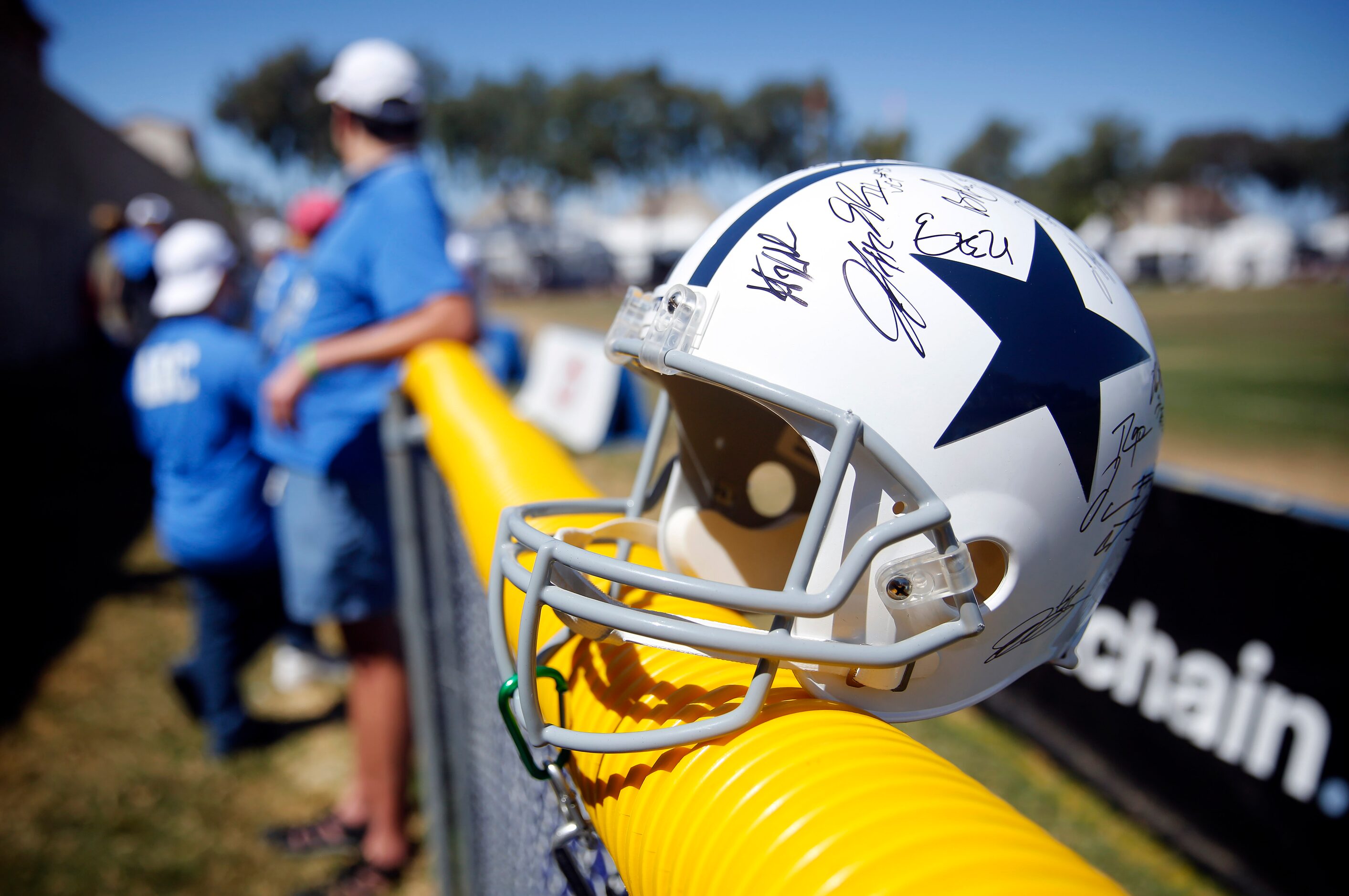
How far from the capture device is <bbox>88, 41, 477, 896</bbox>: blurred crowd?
8.34 ft

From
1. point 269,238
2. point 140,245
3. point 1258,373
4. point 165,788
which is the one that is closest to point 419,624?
point 165,788

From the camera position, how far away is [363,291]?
8.62 feet

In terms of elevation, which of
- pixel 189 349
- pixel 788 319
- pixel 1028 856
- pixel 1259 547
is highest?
pixel 788 319

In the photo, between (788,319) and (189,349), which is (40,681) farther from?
(788,319)

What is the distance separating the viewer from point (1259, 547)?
289cm

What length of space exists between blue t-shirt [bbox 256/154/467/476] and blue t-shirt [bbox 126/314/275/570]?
1.14 meters

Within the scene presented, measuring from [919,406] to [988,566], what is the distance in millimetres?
358

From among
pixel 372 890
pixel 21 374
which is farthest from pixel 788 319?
pixel 21 374

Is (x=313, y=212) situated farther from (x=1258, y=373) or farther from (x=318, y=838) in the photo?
(x=1258, y=373)

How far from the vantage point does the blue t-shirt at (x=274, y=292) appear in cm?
335

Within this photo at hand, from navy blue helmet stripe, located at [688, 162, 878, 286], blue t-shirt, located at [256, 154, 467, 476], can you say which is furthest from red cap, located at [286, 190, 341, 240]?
navy blue helmet stripe, located at [688, 162, 878, 286]

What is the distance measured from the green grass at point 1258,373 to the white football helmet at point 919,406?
618 cm

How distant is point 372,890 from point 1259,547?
11.6 ft

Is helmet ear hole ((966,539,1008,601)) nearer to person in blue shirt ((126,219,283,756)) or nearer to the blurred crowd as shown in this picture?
the blurred crowd
